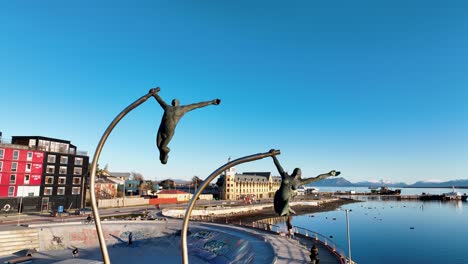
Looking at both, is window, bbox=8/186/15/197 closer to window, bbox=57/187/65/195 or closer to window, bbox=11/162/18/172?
window, bbox=11/162/18/172

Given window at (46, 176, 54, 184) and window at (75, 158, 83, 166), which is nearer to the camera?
window at (46, 176, 54, 184)

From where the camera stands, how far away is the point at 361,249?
59.5 m

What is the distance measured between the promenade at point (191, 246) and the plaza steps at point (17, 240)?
4.50 feet

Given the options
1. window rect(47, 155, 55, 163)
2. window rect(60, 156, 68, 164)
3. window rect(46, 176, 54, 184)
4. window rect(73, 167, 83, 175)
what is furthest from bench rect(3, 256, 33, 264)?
window rect(73, 167, 83, 175)

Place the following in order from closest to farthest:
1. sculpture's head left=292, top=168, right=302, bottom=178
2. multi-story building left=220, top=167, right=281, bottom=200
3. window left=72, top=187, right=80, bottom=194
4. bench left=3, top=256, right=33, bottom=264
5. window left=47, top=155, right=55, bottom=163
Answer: sculpture's head left=292, top=168, right=302, bottom=178
bench left=3, top=256, right=33, bottom=264
window left=47, top=155, right=55, bottom=163
window left=72, top=187, right=80, bottom=194
multi-story building left=220, top=167, right=281, bottom=200

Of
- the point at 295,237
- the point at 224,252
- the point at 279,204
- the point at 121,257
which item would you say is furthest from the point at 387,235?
the point at 279,204

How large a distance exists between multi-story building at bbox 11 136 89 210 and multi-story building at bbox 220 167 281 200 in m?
79.7

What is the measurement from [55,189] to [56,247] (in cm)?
3711

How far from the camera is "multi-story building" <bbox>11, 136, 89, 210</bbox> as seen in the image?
74562 millimetres

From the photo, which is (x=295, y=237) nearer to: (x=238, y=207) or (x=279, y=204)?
(x=279, y=204)

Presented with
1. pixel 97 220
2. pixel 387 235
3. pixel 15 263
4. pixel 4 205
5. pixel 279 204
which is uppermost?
pixel 279 204

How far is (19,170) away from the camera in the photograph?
68.9 meters

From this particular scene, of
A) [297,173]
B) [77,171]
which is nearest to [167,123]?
[297,173]

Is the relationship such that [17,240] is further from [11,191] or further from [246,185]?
[246,185]
